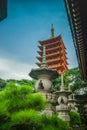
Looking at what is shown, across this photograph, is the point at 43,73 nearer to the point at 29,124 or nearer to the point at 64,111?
the point at 64,111

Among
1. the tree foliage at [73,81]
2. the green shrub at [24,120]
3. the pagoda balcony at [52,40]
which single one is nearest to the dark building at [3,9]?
the green shrub at [24,120]

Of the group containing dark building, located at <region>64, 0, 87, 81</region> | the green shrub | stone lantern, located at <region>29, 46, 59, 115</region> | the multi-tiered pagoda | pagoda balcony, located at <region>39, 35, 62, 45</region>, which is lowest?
the green shrub

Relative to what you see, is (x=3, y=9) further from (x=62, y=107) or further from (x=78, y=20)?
(x=62, y=107)

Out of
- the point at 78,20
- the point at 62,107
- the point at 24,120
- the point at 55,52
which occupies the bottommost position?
the point at 24,120

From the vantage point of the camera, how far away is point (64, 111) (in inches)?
Answer: 353

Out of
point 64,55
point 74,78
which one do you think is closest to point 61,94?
point 74,78

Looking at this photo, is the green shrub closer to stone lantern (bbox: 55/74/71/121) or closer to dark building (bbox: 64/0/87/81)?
dark building (bbox: 64/0/87/81)

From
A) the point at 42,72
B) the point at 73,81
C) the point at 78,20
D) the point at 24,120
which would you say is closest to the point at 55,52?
the point at 73,81

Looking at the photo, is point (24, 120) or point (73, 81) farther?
point (73, 81)

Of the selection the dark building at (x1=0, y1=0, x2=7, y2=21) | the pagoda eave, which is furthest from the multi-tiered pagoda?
the dark building at (x1=0, y1=0, x2=7, y2=21)

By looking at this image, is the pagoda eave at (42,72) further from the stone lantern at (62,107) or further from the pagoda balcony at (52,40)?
the pagoda balcony at (52,40)

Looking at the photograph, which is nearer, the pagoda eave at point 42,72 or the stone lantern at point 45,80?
the stone lantern at point 45,80

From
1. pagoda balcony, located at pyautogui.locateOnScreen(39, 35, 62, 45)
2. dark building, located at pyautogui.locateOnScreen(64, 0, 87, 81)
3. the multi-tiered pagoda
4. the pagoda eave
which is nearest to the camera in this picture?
dark building, located at pyautogui.locateOnScreen(64, 0, 87, 81)

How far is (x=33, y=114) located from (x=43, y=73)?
479 centimetres
